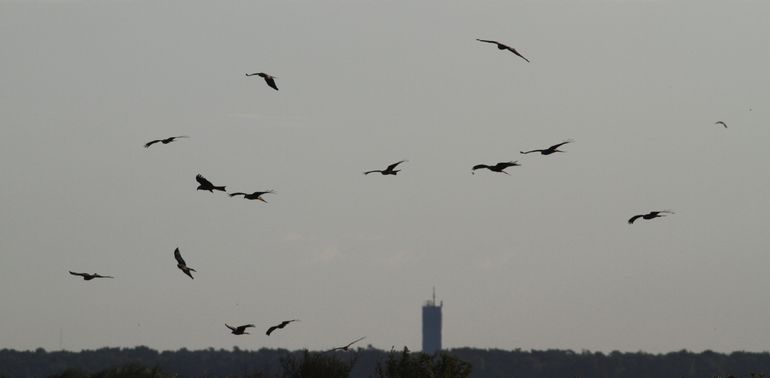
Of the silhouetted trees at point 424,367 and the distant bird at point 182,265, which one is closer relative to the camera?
the distant bird at point 182,265

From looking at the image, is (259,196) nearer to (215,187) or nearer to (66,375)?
(215,187)

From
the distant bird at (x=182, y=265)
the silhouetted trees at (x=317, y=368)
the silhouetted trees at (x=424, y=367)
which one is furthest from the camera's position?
the silhouetted trees at (x=317, y=368)

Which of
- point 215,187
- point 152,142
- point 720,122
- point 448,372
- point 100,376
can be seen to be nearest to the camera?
point 215,187

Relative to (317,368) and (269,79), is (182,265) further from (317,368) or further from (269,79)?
(317,368)

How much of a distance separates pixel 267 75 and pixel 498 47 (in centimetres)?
545

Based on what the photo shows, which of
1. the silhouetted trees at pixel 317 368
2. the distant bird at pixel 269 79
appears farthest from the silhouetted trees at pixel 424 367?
the distant bird at pixel 269 79

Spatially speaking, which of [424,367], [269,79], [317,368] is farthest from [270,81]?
[317,368]

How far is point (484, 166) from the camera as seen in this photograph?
39000 millimetres

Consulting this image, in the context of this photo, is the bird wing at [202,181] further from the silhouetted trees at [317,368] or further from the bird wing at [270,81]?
the silhouetted trees at [317,368]

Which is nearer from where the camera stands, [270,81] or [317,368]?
[270,81]

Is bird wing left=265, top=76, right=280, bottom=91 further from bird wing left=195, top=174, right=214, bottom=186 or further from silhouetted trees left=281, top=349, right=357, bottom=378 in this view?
silhouetted trees left=281, top=349, right=357, bottom=378

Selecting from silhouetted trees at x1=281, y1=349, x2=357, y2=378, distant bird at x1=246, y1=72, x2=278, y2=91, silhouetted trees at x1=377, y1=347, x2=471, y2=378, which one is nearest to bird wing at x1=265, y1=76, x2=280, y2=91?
distant bird at x1=246, y1=72, x2=278, y2=91

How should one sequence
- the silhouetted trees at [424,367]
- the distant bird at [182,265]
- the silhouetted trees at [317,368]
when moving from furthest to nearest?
the silhouetted trees at [317,368], the silhouetted trees at [424,367], the distant bird at [182,265]

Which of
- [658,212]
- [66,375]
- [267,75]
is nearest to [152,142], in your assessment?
[267,75]
